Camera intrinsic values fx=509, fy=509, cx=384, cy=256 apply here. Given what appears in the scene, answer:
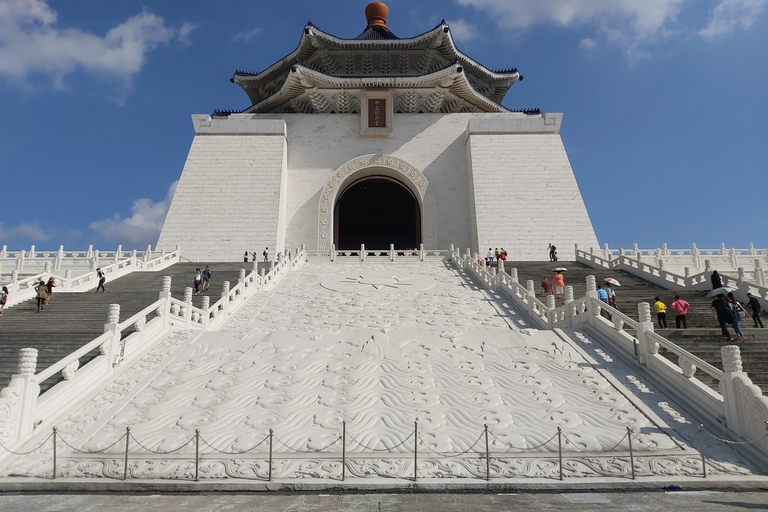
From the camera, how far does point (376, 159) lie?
83.3 feet

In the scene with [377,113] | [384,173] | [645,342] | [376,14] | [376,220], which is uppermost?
[376,14]

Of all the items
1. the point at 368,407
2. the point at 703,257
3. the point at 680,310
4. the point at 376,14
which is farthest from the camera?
the point at 376,14

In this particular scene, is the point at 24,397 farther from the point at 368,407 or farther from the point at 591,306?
the point at 591,306

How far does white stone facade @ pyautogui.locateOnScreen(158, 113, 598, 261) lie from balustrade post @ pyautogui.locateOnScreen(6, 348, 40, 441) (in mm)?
16485

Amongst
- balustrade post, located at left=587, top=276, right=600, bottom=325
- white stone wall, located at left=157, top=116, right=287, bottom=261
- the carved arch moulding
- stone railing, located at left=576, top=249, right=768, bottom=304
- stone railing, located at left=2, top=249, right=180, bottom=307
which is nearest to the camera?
balustrade post, located at left=587, top=276, right=600, bottom=325

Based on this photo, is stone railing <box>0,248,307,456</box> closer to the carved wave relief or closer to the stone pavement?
the carved wave relief

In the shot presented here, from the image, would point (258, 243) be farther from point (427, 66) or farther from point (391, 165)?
point (427, 66)

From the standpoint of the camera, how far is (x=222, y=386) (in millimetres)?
6871

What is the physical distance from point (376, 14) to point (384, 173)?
35.2ft

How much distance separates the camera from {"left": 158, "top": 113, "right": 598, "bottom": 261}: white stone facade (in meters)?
22.6

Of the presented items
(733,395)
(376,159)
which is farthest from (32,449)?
(376,159)

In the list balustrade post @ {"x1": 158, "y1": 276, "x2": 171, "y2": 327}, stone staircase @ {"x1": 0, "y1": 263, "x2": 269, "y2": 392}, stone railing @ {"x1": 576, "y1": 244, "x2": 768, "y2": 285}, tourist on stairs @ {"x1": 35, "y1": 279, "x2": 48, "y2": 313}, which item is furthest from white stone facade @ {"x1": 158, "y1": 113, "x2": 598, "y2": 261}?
balustrade post @ {"x1": 158, "y1": 276, "x2": 171, "y2": 327}

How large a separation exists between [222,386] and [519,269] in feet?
41.3

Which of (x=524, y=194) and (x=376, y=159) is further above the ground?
(x=376, y=159)
